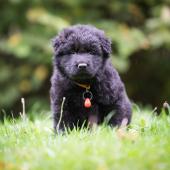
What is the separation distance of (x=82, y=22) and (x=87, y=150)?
280 inches

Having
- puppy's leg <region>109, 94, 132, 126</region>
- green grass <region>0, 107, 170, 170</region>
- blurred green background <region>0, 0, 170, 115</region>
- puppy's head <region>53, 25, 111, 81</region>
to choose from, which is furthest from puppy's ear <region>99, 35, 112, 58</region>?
blurred green background <region>0, 0, 170, 115</region>

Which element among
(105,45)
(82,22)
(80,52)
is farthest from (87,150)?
(82,22)

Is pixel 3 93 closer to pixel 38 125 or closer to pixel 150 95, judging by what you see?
pixel 150 95

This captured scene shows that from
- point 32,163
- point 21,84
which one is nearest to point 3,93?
point 21,84

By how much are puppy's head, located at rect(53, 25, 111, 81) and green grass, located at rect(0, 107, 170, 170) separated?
680mm

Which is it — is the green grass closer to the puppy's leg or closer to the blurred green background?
the puppy's leg

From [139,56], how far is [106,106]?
7.00m

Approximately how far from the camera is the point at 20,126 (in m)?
6.30

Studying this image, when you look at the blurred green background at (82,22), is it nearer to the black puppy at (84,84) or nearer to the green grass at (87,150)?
the black puppy at (84,84)

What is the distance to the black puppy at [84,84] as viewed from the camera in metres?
6.58

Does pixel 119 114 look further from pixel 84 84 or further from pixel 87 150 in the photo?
pixel 87 150

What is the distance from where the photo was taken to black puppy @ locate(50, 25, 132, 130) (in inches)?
259

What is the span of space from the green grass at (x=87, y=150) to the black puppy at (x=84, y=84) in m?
0.62

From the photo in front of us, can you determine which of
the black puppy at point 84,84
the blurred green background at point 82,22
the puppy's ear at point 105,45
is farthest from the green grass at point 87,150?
the blurred green background at point 82,22
